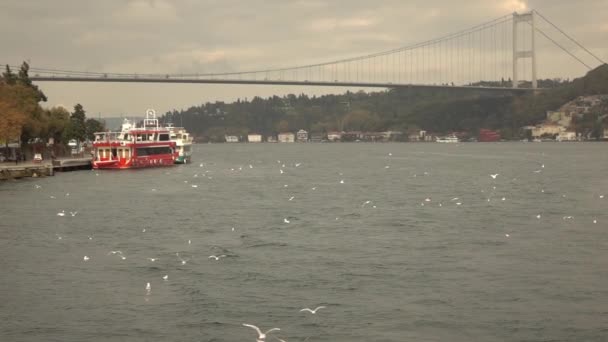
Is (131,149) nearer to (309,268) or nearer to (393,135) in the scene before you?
(309,268)

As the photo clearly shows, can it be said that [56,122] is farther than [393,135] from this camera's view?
No

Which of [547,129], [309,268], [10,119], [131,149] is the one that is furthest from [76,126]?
[547,129]

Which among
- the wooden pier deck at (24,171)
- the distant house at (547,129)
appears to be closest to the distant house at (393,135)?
the distant house at (547,129)

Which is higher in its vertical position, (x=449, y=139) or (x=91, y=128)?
(x=91, y=128)

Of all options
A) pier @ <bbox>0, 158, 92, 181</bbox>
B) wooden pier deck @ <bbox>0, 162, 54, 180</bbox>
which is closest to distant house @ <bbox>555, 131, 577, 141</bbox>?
pier @ <bbox>0, 158, 92, 181</bbox>

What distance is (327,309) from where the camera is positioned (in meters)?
15.5

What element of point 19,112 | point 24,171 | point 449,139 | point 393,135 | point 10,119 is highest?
point 19,112

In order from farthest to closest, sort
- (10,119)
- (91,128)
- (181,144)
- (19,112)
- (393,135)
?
(393,135) < (91,128) < (181,144) < (19,112) < (10,119)

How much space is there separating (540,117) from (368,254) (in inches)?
5148

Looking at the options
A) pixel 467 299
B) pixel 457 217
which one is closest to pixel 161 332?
pixel 467 299

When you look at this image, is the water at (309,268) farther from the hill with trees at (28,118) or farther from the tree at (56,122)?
the tree at (56,122)

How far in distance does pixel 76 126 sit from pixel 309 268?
204ft

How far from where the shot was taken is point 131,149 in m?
60.0

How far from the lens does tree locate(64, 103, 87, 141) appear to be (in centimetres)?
7506
